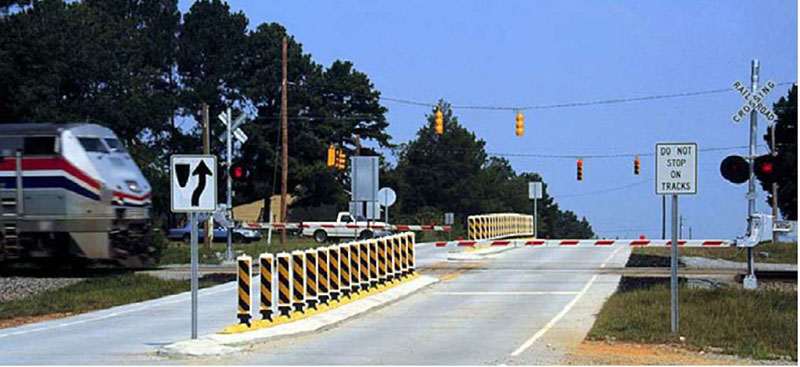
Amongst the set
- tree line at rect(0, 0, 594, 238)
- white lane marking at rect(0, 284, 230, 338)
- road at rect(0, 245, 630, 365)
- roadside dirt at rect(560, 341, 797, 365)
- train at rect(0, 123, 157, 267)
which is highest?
tree line at rect(0, 0, 594, 238)

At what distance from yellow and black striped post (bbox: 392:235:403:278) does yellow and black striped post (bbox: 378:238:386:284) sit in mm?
1099

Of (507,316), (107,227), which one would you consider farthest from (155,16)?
(507,316)

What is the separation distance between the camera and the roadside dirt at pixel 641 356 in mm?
16531

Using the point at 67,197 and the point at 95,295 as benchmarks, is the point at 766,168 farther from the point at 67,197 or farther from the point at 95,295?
the point at 67,197

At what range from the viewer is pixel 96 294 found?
30219 millimetres

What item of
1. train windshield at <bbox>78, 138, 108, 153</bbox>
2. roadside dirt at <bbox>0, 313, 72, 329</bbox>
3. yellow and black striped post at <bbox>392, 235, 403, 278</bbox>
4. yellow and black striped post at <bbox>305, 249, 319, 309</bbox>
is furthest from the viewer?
train windshield at <bbox>78, 138, 108, 153</bbox>

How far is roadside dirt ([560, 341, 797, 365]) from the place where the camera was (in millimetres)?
16531

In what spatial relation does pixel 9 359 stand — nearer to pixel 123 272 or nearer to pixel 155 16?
pixel 123 272

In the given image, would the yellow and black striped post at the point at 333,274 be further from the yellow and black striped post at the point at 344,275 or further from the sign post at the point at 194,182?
the sign post at the point at 194,182

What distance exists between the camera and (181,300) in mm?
28984

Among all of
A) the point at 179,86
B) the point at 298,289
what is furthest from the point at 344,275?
the point at 179,86

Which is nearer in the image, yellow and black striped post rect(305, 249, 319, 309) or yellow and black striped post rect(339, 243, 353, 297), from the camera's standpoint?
yellow and black striped post rect(305, 249, 319, 309)

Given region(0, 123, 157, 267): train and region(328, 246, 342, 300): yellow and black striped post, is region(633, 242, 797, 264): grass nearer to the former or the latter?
region(0, 123, 157, 267): train

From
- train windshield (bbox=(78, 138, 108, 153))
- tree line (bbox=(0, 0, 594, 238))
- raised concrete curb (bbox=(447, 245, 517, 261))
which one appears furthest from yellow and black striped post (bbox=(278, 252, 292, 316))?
tree line (bbox=(0, 0, 594, 238))
